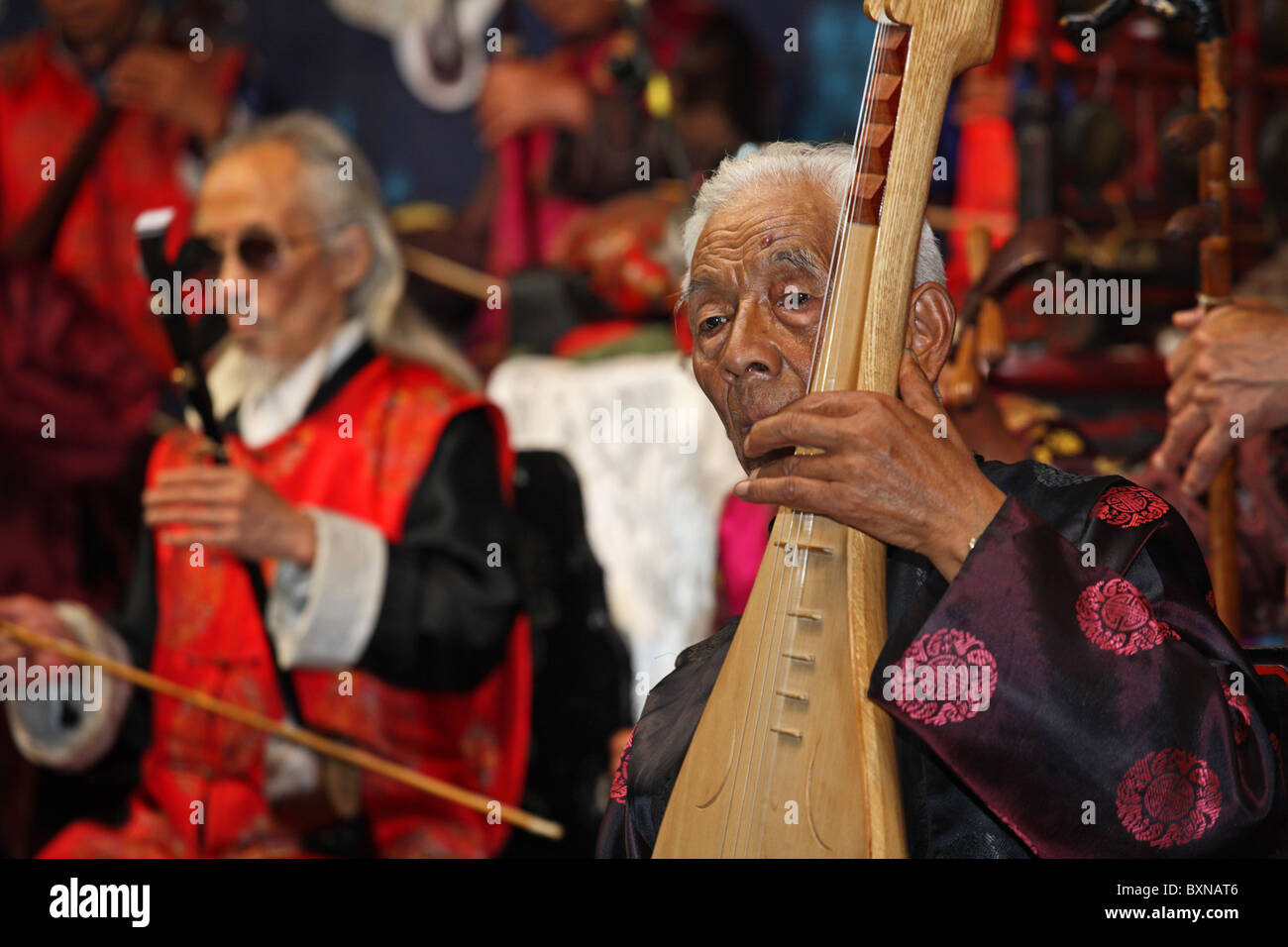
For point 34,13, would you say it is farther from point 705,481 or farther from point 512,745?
point 512,745

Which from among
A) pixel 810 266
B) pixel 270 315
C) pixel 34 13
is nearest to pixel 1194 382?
pixel 810 266

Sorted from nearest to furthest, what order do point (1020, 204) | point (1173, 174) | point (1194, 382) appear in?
point (1194, 382)
point (1020, 204)
point (1173, 174)

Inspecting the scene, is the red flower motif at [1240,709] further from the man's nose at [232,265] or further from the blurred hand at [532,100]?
the blurred hand at [532,100]

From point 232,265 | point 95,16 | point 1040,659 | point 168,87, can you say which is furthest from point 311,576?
point 95,16

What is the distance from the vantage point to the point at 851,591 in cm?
121

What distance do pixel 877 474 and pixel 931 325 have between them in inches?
13.6

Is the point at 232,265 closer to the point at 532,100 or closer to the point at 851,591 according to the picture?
the point at 532,100

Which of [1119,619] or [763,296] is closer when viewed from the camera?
[1119,619]

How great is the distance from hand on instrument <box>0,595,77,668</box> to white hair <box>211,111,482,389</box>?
0.86m

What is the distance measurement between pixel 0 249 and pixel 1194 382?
137 inches

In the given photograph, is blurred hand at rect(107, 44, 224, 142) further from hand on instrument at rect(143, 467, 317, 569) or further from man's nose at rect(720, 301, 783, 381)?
man's nose at rect(720, 301, 783, 381)

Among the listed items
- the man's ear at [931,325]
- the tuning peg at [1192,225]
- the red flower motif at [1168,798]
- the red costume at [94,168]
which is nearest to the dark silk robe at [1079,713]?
the red flower motif at [1168,798]

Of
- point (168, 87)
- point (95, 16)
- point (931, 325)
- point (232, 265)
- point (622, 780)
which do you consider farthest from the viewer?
point (95, 16)

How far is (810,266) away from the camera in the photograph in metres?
1.41
